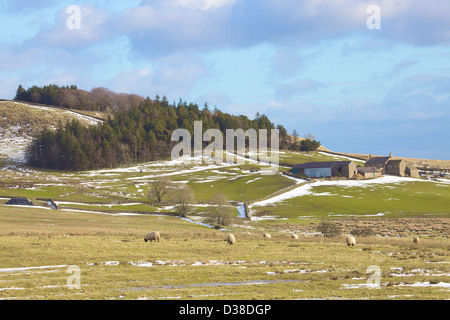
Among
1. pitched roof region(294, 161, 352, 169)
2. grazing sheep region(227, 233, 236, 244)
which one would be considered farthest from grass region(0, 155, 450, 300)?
pitched roof region(294, 161, 352, 169)

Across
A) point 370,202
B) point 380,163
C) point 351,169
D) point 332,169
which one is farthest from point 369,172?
point 370,202

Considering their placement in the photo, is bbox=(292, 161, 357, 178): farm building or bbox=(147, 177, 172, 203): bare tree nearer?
bbox=(147, 177, 172, 203): bare tree

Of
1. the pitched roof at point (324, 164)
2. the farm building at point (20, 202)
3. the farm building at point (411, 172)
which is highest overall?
the pitched roof at point (324, 164)

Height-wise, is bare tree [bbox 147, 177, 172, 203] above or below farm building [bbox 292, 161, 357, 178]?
below

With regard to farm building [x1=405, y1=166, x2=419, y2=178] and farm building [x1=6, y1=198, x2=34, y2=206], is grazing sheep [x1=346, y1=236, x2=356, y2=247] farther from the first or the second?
farm building [x1=405, y1=166, x2=419, y2=178]

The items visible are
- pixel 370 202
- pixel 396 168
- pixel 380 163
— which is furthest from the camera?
pixel 380 163

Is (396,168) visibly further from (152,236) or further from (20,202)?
(152,236)

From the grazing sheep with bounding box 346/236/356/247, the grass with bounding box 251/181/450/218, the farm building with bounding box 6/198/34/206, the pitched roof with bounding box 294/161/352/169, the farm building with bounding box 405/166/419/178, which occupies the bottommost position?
the grass with bounding box 251/181/450/218

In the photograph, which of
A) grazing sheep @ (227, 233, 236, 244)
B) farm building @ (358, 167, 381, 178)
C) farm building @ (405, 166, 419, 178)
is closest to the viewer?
grazing sheep @ (227, 233, 236, 244)

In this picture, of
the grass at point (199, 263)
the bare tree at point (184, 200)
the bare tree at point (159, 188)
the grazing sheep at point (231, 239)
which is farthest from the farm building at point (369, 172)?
the grazing sheep at point (231, 239)

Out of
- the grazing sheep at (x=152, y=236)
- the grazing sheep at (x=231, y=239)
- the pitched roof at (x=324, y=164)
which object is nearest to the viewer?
the grazing sheep at (x=231, y=239)

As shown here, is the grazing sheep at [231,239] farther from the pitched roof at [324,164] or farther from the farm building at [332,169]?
the pitched roof at [324,164]
